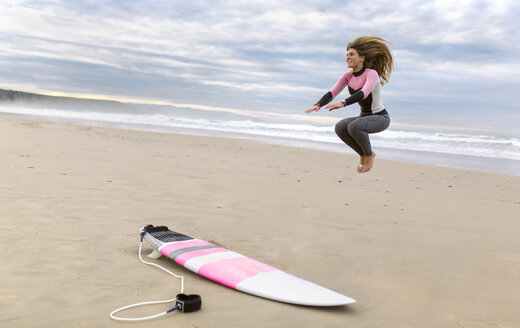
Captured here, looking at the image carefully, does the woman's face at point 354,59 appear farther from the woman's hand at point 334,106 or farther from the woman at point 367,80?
the woman's hand at point 334,106

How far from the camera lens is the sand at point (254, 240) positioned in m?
3.79

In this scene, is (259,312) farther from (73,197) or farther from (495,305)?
(73,197)

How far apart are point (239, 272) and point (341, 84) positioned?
252cm

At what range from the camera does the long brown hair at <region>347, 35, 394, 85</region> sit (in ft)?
8.13

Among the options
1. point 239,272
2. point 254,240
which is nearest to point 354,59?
point 239,272

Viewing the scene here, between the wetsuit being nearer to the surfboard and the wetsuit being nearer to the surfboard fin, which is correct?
the surfboard

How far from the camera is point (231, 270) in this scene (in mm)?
4461

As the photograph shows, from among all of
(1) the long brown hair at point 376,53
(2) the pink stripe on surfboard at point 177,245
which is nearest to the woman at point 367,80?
(1) the long brown hair at point 376,53

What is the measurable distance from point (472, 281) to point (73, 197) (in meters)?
5.87

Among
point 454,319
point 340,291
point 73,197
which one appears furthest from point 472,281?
point 73,197

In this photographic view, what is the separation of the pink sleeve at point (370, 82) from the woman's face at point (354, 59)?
0.09 metres

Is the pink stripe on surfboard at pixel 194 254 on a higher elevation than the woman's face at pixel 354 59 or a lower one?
lower

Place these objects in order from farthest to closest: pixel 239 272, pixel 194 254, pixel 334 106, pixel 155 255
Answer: pixel 155 255
pixel 194 254
pixel 239 272
pixel 334 106

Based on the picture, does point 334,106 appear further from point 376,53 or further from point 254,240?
point 254,240
